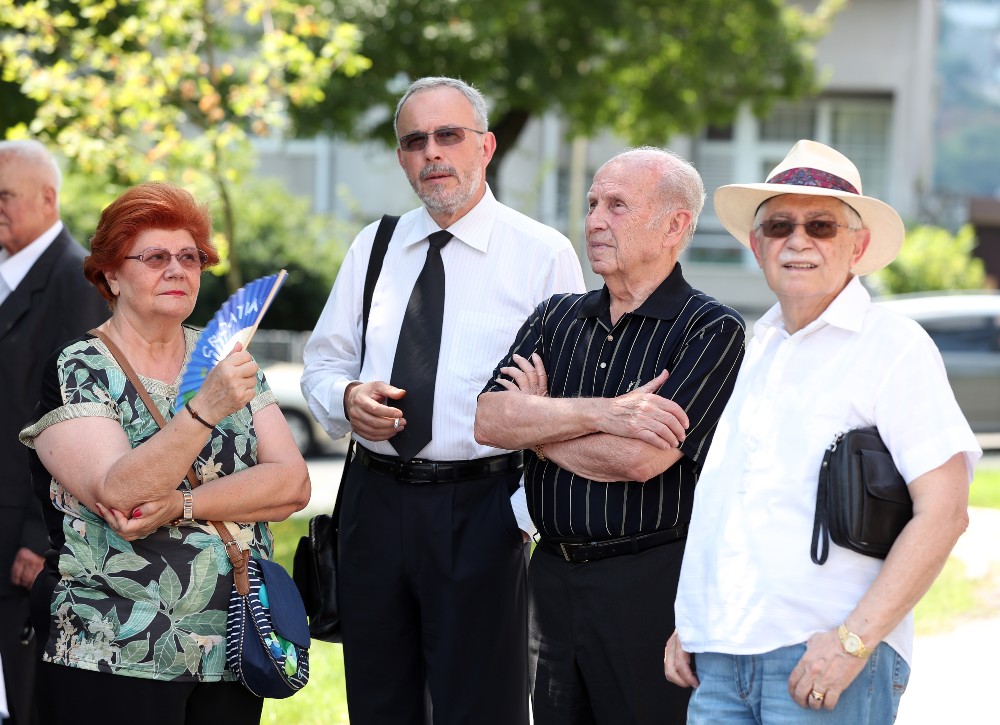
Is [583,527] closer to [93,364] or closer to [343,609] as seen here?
[343,609]

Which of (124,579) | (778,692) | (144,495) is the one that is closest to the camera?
(778,692)

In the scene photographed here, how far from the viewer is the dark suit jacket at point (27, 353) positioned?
4.77 meters

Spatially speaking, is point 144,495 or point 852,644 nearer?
point 852,644

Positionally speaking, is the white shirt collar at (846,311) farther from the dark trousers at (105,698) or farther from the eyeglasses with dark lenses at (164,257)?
the dark trousers at (105,698)

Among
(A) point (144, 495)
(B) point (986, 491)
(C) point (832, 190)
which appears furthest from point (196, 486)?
(B) point (986, 491)

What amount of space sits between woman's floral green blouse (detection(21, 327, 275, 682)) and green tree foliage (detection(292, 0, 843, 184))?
11.4m

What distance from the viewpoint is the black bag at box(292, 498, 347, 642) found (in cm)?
436

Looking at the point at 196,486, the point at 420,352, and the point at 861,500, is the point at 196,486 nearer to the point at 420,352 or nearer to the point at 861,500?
the point at 420,352

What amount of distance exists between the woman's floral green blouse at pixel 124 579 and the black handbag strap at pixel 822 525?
162 cm

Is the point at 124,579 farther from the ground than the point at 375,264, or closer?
closer

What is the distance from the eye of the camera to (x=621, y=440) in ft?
11.7

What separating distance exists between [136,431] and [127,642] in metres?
0.57

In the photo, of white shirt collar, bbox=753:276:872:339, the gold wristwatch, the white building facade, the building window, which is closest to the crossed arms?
white shirt collar, bbox=753:276:872:339

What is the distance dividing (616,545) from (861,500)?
0.92m
